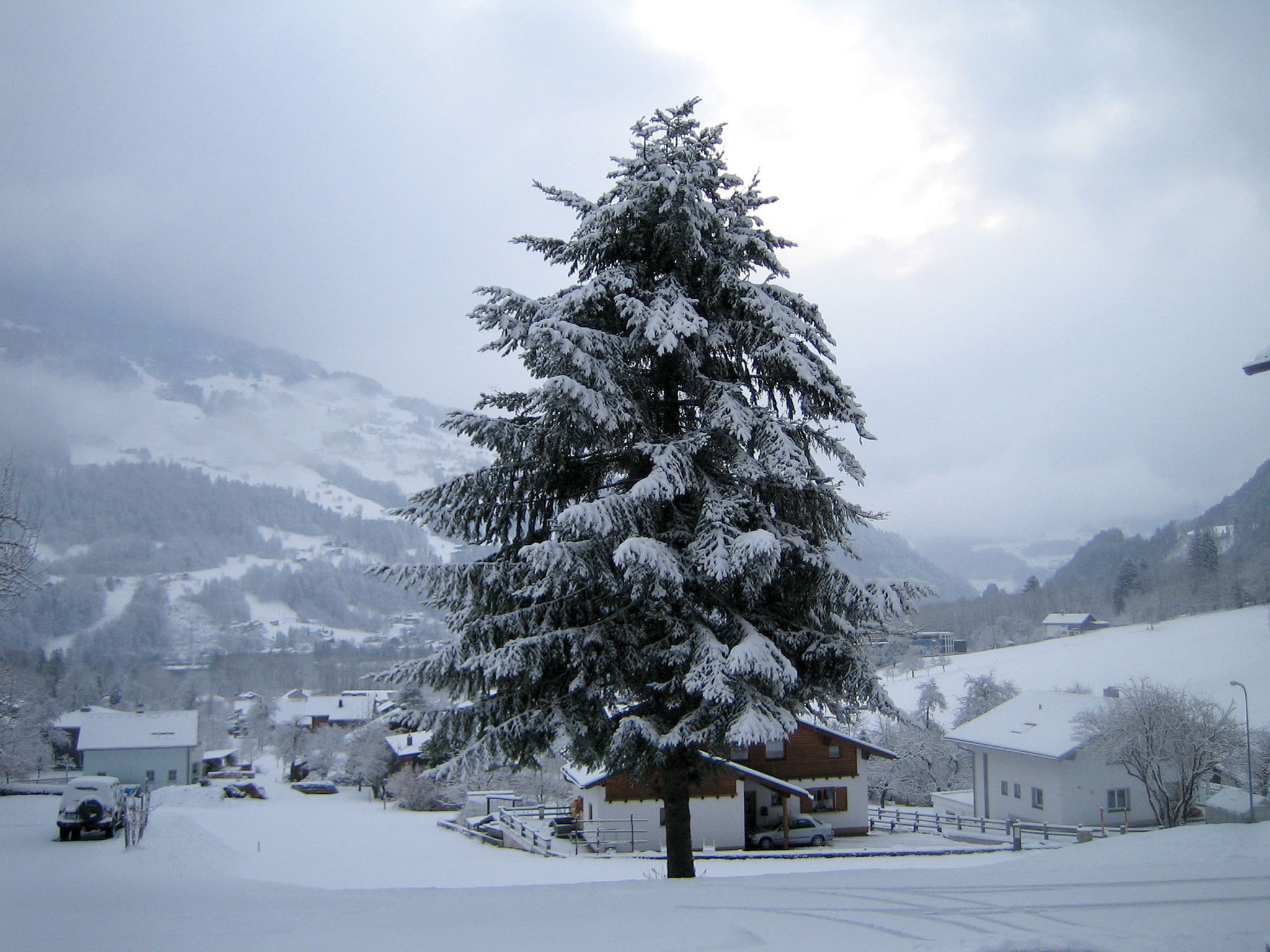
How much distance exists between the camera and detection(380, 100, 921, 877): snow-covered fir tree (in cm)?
885

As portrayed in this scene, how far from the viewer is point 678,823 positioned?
389 inches

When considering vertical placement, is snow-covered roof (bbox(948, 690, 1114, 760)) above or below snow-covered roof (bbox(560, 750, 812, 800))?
above

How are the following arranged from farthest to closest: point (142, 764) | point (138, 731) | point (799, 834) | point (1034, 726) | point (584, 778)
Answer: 1. point (138, 731)
2. point (142, 764)
3. point (1034, 726)
4. point (799, 834)
5. point (584, 778)

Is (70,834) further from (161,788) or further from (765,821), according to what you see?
(161,788)

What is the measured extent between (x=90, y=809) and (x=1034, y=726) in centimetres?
3706

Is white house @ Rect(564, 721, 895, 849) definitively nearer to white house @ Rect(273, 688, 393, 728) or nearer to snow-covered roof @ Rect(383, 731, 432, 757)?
snow-covered roof @ Rect(383, 731, 432, 757)

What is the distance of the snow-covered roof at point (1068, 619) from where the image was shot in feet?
445

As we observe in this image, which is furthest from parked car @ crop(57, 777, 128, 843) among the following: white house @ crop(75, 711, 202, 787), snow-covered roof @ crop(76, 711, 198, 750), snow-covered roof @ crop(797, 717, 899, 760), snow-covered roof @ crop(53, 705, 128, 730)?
snow-covered roof @ crop(53, 705, 128, 730)

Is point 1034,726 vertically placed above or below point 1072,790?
above

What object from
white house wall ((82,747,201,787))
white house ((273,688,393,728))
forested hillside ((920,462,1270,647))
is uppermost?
forested hillside ((920,462,1270,647))

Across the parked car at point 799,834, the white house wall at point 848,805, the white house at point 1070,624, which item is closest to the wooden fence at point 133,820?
the parked car at point 799,834

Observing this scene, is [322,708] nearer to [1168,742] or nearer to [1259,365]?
[1168,742]

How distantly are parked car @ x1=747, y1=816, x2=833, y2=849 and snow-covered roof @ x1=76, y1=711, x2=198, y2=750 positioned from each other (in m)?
53.5

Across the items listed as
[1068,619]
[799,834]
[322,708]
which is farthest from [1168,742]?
[1068,619]
